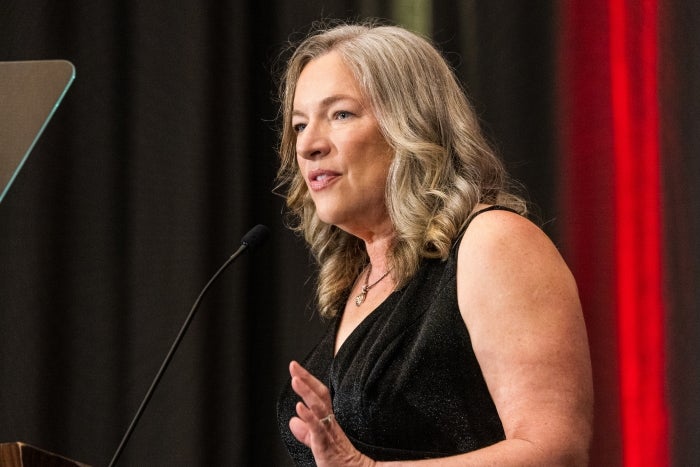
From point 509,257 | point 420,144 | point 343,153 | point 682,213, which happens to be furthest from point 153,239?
point 509,257

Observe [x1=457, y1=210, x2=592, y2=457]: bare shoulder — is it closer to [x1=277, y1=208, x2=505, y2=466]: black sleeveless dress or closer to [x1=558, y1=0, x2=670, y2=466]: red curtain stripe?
[x1=277, y1=208, x2=505, y2=466]: black sleeveless dress

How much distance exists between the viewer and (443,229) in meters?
1.83

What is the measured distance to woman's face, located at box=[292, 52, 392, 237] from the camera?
6.63 feet

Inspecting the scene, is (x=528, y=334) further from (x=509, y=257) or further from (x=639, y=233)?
(x=639, y=233)

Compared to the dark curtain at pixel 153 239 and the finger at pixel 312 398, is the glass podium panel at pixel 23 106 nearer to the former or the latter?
the finger at pixel 312 398

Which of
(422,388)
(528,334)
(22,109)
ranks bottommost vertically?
(422,388)

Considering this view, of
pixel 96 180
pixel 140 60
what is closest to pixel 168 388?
pixel 96 180

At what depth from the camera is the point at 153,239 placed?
9.87 feet

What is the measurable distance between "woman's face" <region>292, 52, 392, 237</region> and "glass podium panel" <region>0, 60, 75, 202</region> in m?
0.74

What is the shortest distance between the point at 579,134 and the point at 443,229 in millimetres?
959

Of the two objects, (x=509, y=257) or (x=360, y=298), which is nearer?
(x=509, y=257)

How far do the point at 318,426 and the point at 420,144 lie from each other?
0.72 meters

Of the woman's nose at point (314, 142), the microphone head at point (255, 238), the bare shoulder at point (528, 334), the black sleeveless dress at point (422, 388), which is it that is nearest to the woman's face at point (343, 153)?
the woman's nose at point (314, 142)

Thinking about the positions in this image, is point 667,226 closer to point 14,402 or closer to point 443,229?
point 443,229
